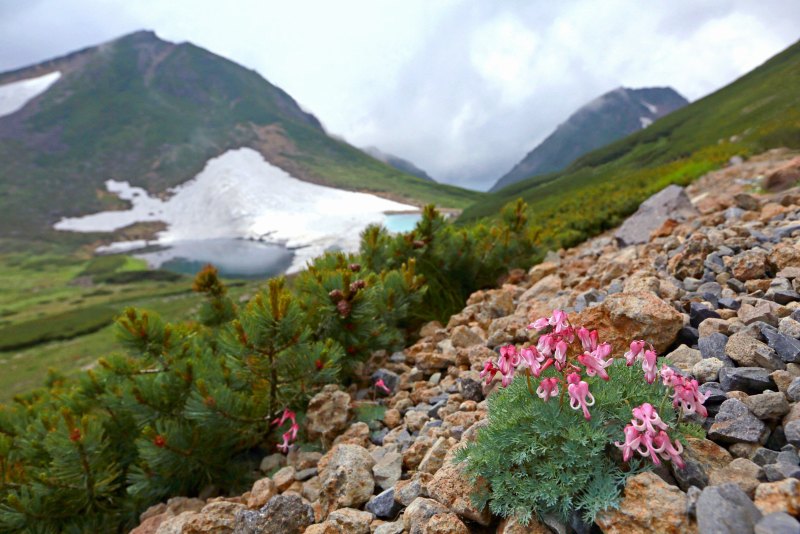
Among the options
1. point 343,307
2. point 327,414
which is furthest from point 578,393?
point 343,307

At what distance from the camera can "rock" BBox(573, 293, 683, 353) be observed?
350 centimetres

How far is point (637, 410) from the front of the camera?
2131mm

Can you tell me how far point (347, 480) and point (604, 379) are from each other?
196 centimetres

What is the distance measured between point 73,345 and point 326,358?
46.1 meters

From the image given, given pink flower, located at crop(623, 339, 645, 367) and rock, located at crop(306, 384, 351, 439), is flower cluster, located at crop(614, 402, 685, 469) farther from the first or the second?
rock, located at crop(306, 384, 351, 439)

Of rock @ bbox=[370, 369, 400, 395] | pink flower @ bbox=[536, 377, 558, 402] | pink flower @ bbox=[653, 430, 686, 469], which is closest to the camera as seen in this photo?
pink flower @ bbox=[653, 430, 686, 469]

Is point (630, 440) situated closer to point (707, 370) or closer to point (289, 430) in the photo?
point (707, 370)

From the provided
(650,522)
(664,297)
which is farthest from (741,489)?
(664,297)

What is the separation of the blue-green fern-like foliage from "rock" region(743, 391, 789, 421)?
42 cm

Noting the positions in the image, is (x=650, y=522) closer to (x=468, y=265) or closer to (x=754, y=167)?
(x=468, y=265)

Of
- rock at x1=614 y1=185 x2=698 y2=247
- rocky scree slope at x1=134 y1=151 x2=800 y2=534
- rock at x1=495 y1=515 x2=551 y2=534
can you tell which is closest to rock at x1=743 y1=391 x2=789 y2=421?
rocky scree slope at x1=134 y1=151 x2=800 y2=534

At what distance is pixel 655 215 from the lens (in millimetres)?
9305

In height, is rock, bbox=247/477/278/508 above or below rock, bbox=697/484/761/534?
below

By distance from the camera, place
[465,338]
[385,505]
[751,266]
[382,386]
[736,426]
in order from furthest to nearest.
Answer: [465,338] < [382,386] < [751,266] < [385,505] < [736,426]
